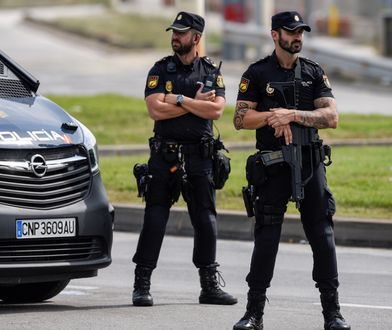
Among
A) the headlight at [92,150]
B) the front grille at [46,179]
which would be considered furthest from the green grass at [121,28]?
the front grille at [46,179]

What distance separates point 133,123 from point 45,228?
37.8ft

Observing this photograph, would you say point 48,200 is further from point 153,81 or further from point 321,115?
point 321,115

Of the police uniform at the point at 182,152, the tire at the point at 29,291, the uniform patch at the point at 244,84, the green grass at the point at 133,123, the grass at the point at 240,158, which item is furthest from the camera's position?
the green grass at the point at 133,123

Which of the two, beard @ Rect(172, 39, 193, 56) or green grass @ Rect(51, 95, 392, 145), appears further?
green grass @ Rect(51, 95, 392, 145)

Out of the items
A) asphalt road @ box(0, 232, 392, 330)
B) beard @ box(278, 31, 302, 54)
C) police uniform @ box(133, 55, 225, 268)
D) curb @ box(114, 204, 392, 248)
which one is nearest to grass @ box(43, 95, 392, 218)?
curb @ box(114, 204, 392, 248)

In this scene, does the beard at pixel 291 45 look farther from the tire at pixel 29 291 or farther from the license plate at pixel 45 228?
the tire at pixel 29 291

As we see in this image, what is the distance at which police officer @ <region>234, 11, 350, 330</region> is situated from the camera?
8.02 m

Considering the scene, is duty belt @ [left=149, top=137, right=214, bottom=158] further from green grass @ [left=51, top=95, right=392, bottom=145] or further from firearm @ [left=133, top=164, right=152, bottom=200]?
green grass @ [left=51, top=95, right=392, bottom=145]

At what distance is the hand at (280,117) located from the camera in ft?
26.1

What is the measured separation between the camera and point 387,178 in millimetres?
14305

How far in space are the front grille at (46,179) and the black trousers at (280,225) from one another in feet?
4.25

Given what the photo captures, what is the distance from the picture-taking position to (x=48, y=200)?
861 centimetres

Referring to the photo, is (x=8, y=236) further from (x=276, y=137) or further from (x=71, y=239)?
(x=276, y=137)

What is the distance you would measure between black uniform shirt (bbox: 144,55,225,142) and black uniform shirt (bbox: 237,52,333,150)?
1.10 meters
